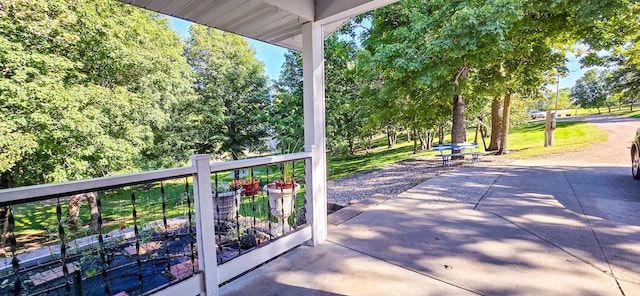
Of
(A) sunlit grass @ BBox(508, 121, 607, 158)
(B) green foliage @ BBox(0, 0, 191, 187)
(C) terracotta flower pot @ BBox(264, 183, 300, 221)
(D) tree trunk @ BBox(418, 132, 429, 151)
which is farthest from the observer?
(D) tree trunk @ BBox(418, 132, 429, 151)

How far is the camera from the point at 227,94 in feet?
36.1

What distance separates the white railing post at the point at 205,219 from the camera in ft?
5.92

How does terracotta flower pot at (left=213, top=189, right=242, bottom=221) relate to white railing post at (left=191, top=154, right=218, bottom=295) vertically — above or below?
below

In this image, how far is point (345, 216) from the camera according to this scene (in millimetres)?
3340

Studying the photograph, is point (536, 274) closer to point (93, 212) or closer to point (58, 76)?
point (58, 76)

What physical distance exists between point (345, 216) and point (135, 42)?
6.69 meters

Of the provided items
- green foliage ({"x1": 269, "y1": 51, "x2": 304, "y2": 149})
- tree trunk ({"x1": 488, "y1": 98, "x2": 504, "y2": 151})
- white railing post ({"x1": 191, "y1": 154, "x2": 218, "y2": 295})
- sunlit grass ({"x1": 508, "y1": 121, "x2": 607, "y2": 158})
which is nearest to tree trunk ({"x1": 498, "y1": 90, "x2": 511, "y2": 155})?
tree trunk ({"x1": 488, "y1": 98, "x2": 504, "y2": 151})

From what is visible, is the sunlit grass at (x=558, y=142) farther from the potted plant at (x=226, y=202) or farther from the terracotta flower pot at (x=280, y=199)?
the potted plant at (x=226, y=202)

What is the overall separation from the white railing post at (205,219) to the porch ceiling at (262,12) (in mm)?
1233

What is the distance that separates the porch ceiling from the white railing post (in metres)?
1.23

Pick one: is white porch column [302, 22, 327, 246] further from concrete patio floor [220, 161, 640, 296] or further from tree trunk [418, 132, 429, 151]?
tree trunk [418, 132, 429, 151]

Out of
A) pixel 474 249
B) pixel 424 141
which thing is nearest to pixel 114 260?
pixel 474 249

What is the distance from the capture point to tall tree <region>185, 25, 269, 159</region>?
412 inches

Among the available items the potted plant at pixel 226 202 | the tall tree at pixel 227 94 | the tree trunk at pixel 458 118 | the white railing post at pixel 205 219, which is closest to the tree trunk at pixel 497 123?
the tree trunk at pixel 458 118
